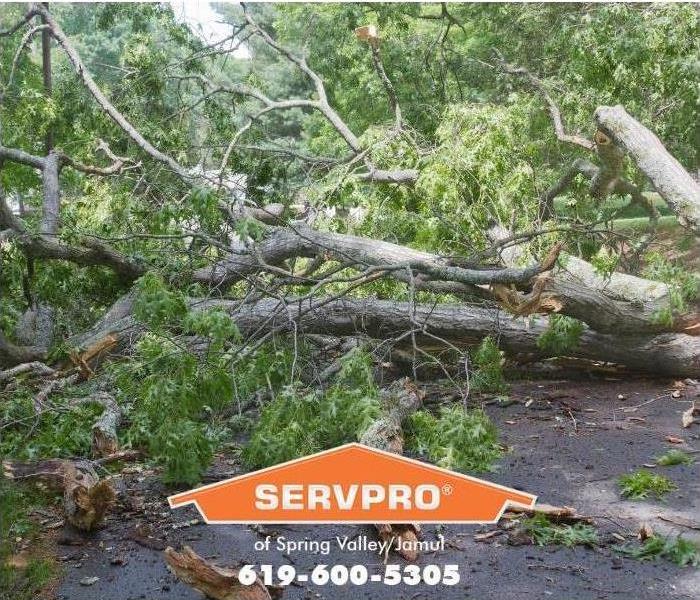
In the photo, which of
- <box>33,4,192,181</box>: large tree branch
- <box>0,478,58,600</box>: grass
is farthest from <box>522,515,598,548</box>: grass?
<box>33,4,192,181</box>: large tree branch

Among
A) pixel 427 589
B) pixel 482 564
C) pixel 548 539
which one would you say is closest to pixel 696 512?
pixel 548 539

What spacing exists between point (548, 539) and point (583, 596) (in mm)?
199

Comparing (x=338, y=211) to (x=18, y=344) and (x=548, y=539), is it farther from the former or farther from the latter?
(x=548, y=539)

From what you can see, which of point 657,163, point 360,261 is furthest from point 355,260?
point 657,163

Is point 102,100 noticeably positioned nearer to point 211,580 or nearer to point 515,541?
point 211,580

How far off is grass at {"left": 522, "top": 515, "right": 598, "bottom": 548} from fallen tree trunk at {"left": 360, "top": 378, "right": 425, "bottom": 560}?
0.34m

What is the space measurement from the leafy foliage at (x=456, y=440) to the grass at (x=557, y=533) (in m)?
0.22

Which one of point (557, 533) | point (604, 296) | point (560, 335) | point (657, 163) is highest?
point (657, 163)

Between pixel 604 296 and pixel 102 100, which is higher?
pixel 102 100

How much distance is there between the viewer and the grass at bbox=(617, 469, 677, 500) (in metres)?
2.67

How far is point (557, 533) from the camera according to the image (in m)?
2.56

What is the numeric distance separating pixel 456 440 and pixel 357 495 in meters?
0.40

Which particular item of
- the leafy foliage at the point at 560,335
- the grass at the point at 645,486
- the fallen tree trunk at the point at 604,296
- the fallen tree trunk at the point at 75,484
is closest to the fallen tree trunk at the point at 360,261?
the fallen tree trunk at the point at 604,296

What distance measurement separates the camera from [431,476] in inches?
101
